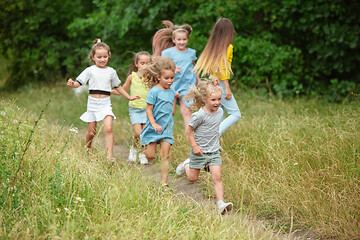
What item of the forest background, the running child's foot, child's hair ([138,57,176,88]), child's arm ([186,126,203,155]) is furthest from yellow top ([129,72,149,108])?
the forest background

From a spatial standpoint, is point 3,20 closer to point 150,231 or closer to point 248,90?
point 248,90

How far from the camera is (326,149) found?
4395 mm

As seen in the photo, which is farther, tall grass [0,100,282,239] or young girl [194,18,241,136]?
young girl [194,18,241,136]

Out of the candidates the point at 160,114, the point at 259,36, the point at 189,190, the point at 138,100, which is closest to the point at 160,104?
the point at 160,114

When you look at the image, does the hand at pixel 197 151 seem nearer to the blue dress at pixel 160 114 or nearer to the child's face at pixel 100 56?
the blue dress at pixel 160 114

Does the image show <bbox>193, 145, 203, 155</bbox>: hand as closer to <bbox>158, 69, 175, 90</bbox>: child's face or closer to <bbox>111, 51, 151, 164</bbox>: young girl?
<bbox>158, 69, 175, 90</bbox>: child's face

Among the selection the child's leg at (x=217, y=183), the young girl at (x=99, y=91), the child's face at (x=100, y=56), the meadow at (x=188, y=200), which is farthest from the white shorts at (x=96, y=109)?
the child's leg at (x=217, y=183)

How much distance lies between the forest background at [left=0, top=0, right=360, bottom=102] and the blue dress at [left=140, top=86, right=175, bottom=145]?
14.1 feet

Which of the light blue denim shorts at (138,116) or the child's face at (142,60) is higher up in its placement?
the child's face at (142,60)

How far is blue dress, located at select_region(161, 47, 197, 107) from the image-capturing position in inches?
220

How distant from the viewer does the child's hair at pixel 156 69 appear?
14.4ft

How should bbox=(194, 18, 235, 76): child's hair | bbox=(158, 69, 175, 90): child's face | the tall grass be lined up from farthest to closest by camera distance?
bbox=(194, 18, 235, 76): child's hair, bbox=(158, 69, 175, 90): child's face, the tall grass

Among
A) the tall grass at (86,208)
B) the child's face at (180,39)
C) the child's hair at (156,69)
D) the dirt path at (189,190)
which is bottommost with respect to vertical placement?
the dirt path at (189,190)

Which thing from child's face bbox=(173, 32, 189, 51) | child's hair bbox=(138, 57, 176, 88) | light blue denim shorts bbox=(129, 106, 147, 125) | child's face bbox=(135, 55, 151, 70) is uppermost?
child's face bbox=(173, 32, 189, 51)
